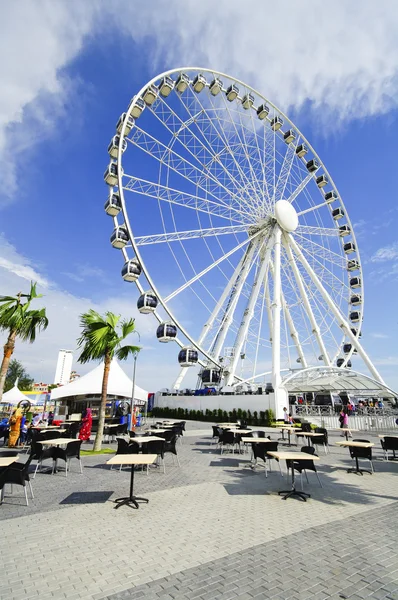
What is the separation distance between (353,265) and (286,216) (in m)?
10.5

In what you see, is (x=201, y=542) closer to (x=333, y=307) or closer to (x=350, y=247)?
(x=333, y=307)

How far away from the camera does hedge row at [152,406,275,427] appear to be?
2300cm

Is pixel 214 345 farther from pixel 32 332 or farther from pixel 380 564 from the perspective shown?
pixel 380 564

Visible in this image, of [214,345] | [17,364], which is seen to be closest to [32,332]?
[214,345]

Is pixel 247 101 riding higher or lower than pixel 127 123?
higher

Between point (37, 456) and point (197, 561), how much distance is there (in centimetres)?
602

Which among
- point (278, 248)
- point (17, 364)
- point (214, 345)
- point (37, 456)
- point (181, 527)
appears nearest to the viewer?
point (181, 527)

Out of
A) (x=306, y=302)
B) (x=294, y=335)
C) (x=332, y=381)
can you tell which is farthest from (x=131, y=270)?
(x=294, y=335)

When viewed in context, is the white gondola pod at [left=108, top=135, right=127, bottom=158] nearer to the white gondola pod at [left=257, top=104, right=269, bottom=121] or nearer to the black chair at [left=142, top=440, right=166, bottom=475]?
the white gondola pod at [left=257, top=104, right=269, bottom=121]

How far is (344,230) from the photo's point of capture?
31.5 meters

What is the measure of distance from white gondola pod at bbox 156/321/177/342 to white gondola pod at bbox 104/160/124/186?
9.23 m

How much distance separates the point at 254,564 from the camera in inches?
154

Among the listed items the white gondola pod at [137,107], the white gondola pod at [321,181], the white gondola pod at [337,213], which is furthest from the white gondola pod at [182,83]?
the white gondola pod at [337,213]

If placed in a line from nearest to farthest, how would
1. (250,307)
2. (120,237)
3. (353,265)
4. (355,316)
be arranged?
(120,237)
(250,307)
(355,316)
(353,265)
